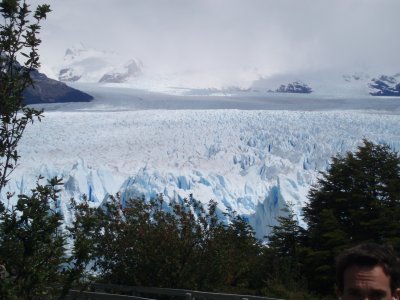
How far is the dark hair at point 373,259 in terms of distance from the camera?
182 cm

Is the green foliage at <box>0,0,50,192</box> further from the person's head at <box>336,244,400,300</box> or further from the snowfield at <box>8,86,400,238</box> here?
the snowfield at <box>8,86,400,238</box>

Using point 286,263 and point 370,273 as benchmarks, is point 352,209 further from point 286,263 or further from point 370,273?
point 370,273

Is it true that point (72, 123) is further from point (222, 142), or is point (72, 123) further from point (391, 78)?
point (391, 78)

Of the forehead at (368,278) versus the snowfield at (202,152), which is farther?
the snowfield at (202,152)

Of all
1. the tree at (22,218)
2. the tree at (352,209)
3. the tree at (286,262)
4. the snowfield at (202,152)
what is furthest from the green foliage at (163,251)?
the snowfield at (202,152)

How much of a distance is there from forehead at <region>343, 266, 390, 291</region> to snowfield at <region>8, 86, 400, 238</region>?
2223cm

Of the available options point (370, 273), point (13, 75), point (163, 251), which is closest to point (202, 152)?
point (163, 251)

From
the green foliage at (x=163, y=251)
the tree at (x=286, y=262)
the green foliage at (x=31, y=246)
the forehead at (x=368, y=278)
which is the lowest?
the tree at (x=286, y=262)

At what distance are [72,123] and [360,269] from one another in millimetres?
28786

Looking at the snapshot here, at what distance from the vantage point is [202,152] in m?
28.3

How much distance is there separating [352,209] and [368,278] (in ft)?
50.2

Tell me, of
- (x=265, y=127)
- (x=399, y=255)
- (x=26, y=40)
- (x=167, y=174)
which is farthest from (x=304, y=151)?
(x=399, y=255)

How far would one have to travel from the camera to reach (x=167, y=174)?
26031 millimetres

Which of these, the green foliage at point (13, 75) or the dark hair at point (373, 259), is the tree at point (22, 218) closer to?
the green foliage at point (13, 75)
